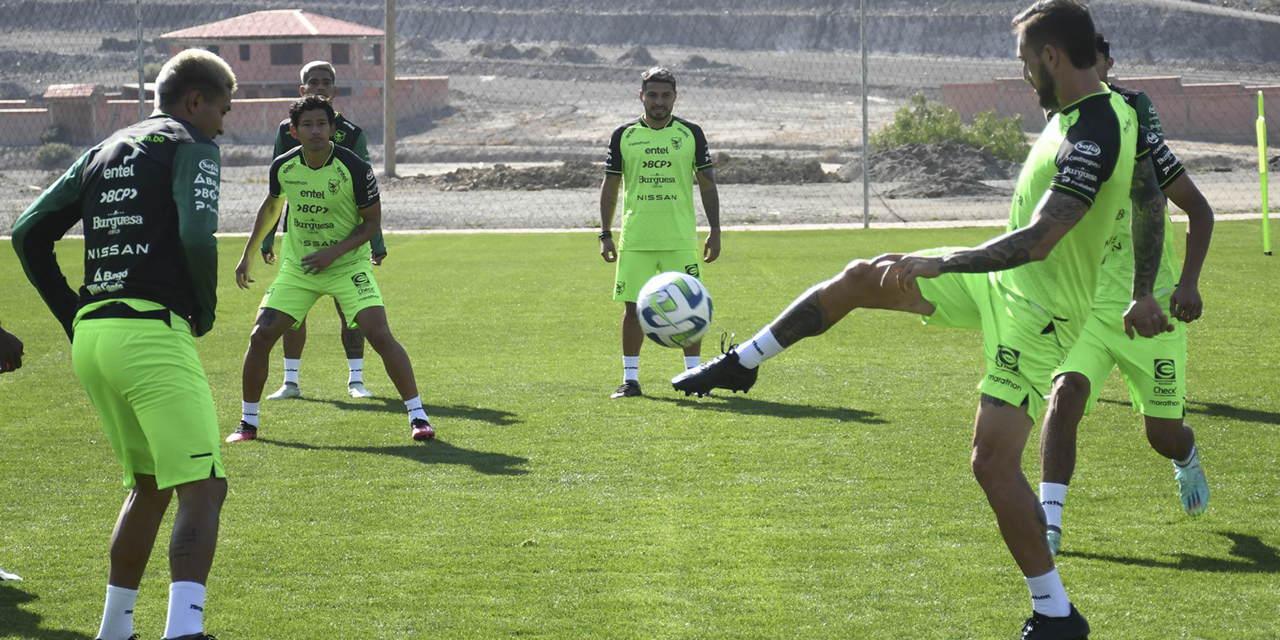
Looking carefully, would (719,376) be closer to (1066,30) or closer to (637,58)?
(1066,30)

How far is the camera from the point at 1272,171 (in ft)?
102

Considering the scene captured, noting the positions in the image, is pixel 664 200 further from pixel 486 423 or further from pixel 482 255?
pixel 482 255

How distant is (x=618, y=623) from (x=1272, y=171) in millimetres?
31349

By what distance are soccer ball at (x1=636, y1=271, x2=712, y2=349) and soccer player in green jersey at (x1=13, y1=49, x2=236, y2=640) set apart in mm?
1879

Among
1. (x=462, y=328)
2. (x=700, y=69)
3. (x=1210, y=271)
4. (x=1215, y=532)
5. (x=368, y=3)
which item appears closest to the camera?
(x=1215, y=532)

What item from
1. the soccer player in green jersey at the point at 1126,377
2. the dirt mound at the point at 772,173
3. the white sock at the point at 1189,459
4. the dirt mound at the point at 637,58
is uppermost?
the dirt mound at the point at 637,58

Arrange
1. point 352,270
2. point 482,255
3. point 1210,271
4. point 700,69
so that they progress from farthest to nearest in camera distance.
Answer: point 700,69
point 482,255
point 1210,271
point 352,270

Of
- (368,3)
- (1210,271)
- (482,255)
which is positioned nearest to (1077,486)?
(1210,271)

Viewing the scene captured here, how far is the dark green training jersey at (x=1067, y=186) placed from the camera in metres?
3.98

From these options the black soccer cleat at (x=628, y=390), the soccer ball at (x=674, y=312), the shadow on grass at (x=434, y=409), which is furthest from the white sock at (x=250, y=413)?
the soccer ball at (x=674, y=312)

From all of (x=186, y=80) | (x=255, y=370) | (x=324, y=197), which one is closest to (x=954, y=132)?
(x=324, y=197)

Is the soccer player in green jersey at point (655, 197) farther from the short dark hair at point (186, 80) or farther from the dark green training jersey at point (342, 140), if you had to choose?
the short dark hair at point (186, 80)

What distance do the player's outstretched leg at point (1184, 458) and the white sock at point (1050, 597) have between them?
1795mm

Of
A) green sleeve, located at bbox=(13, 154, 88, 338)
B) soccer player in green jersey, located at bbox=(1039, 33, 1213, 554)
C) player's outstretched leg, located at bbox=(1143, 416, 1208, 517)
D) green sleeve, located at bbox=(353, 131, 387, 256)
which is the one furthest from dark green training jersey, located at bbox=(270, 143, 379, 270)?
player's outstretched leg, located at bbox=(1143, 416, 1208, 517)
